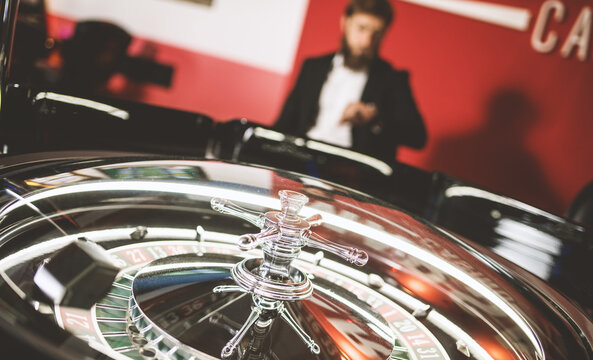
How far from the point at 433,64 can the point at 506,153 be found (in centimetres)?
98

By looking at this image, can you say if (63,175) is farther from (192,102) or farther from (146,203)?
(192,102)

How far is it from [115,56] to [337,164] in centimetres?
371

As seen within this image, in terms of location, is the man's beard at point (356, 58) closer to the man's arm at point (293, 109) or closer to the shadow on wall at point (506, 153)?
the man's arm at point (293, 109)

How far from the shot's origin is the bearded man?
411 centimetres

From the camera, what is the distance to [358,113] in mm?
3861

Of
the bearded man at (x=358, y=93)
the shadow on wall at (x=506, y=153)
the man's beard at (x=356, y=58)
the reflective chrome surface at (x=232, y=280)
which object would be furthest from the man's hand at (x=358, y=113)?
the reflective chrome surface at (x=232, y=280)

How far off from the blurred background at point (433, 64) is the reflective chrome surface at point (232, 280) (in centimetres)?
327

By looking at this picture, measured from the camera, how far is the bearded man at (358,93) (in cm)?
411

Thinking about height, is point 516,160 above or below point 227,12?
below

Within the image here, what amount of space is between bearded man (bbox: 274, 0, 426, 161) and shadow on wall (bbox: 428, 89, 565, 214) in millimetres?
567

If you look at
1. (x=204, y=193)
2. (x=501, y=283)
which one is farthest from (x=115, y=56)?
(x=501, y=283)

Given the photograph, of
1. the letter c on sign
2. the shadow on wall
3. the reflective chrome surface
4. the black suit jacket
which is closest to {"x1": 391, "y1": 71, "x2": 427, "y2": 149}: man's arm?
the black suit jacket

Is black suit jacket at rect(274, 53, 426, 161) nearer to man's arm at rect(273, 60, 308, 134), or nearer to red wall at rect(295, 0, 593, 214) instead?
man's arm at rect(273, 60, 308, 134)

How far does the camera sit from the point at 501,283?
0.91 meters
